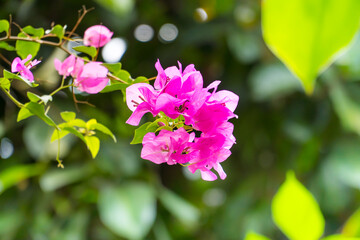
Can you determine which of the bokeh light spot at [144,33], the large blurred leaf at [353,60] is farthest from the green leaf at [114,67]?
the bokeh light spot at [144,33]

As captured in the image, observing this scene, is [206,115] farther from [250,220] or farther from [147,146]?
[250,220]

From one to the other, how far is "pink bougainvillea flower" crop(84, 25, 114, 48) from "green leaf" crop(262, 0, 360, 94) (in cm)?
12

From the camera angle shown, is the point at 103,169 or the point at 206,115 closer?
the point at 206,115

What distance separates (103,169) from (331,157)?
0.56m

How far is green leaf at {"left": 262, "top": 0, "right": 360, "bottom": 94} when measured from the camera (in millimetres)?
223

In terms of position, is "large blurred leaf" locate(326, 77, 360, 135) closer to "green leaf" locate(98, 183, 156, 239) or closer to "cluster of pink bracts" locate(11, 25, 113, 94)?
"green leaf" locate(98, 183, 156, 239)

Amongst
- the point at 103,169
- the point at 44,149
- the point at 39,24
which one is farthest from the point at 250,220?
the point at 39,24

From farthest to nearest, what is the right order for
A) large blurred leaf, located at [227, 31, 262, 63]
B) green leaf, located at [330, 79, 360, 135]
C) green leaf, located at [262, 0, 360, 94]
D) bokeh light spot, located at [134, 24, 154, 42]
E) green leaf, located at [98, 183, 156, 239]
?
1. bokeh light spot, located at [134, 24, 154, 42]
2. large blurred leaf, located at [227, 31, 262, 63]
3. green leaf, located at [330, 79, 360, 135]
4. green leaf, located at [98, 183, 156, 239]
5. green leaf, located at [262, 0, 360, 94]

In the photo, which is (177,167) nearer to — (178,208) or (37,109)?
(178,208)

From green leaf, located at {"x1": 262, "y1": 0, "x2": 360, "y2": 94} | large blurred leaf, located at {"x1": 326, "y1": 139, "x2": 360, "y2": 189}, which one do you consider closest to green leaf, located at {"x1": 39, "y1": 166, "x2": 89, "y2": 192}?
large blurred leaf, located at {"x1": 326, "y1": 139, "x2": 360, "y2": 189}

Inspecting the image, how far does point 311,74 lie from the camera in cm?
22

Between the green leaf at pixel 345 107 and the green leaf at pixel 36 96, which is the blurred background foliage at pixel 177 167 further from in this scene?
the green leaf at pixel 36 96

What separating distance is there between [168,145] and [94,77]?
7cm

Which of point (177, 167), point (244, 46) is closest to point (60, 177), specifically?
point (177, 167)
